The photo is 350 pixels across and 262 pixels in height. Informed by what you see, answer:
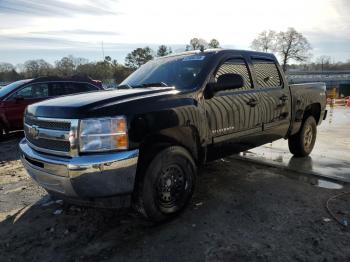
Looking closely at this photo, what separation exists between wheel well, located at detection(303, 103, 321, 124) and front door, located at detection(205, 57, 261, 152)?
6.32ft

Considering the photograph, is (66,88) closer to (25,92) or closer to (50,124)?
(25,92)

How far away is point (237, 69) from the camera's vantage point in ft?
16.6

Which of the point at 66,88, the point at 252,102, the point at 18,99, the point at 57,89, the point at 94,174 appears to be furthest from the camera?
the point at 66,88

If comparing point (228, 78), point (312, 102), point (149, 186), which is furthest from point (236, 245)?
point (312, 102)

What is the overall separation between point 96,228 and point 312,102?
15.7ft

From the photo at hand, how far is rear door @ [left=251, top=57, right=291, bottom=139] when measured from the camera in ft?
17.7

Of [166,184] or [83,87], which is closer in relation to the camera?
[166,184]

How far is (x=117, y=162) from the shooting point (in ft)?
10.8

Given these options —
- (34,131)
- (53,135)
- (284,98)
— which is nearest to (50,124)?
(53,135)

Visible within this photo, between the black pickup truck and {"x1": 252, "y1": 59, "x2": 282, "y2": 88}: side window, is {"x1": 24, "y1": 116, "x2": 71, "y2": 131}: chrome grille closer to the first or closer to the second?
the black pickup truck

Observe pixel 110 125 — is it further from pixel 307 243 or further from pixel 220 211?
pixel 307 243

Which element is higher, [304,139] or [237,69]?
[237,69]

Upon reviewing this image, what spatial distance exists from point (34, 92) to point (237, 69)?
23.9ft

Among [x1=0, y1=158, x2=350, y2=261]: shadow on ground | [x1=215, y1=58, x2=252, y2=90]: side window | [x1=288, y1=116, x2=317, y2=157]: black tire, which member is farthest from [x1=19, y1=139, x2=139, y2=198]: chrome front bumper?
[x1=288, y1=116, x2=317, y2=157]: black tire
